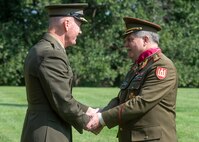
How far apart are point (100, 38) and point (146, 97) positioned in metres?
30.4

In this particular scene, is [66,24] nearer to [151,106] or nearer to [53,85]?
[53,85]

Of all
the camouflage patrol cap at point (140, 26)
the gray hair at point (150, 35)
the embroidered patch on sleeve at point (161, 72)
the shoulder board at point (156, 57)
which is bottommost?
the embroidered patch on sleeve at point (161, 72)

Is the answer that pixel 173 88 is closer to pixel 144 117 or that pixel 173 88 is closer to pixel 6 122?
pixel 144 117

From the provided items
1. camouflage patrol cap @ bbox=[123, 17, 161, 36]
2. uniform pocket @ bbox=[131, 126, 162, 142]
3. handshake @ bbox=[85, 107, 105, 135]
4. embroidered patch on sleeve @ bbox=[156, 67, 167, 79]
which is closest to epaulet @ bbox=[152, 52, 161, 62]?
embroidered patch on sleeve @ bbox=[156, 67, 167, 79]

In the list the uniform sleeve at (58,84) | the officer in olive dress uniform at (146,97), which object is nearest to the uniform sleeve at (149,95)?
the officer in olive dress uniform at (146,97)

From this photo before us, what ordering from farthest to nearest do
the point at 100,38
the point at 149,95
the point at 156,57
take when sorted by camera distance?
the point at 100,38, the point at 156,57, the point at 149,95

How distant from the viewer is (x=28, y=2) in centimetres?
3262

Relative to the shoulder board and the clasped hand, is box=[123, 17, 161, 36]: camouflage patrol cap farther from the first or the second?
the clasped hand

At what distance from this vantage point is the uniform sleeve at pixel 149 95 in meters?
4.59

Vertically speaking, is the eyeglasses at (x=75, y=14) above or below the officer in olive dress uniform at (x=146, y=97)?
above

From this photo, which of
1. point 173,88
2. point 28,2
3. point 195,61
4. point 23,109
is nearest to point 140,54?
point 173,88

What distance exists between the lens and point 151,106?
4.61 meters

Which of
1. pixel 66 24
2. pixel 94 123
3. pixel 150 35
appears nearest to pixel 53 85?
pixel 66 24

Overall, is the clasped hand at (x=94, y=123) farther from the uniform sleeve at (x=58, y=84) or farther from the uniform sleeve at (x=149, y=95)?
the uniform sleeve at (x=58, y=84)
